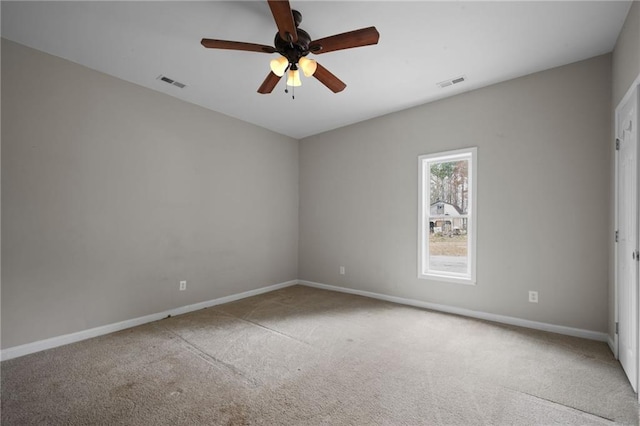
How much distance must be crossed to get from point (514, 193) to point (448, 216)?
829 millimetres

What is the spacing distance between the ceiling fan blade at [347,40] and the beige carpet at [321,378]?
253cm

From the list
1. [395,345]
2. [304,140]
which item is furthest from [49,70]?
[395,345]

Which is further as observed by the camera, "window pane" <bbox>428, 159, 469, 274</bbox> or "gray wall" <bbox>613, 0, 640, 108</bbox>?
"window pane" <bbox>428, 159, 469, 274</bbox>

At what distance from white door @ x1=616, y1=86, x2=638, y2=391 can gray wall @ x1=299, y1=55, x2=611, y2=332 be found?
417mm

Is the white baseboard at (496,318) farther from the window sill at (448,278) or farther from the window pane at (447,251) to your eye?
the window pane at (447,251)

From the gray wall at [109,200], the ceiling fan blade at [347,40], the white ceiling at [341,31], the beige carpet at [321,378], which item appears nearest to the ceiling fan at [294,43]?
the ceiling fan blade at [347,40]

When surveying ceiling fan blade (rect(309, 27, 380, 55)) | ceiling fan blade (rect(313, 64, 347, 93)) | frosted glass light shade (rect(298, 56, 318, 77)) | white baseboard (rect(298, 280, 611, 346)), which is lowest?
white baseboard (rect(298, 280, 611, 346))

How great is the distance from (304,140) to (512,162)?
11.4 ft

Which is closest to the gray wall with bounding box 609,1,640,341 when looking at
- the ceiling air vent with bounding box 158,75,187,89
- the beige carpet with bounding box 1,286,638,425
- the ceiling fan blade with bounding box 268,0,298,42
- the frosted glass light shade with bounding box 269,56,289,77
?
the beige carpet with bounding box 1,286,638,425

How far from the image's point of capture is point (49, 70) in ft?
9.07

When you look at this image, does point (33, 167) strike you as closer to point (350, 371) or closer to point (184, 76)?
point (184, 76)

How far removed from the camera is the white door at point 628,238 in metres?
2.04

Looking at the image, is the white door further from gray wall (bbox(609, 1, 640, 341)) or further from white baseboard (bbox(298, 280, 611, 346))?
white baseboard (bbox(298, 280, 611, 346))

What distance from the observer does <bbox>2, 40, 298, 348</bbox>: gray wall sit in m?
2.60
